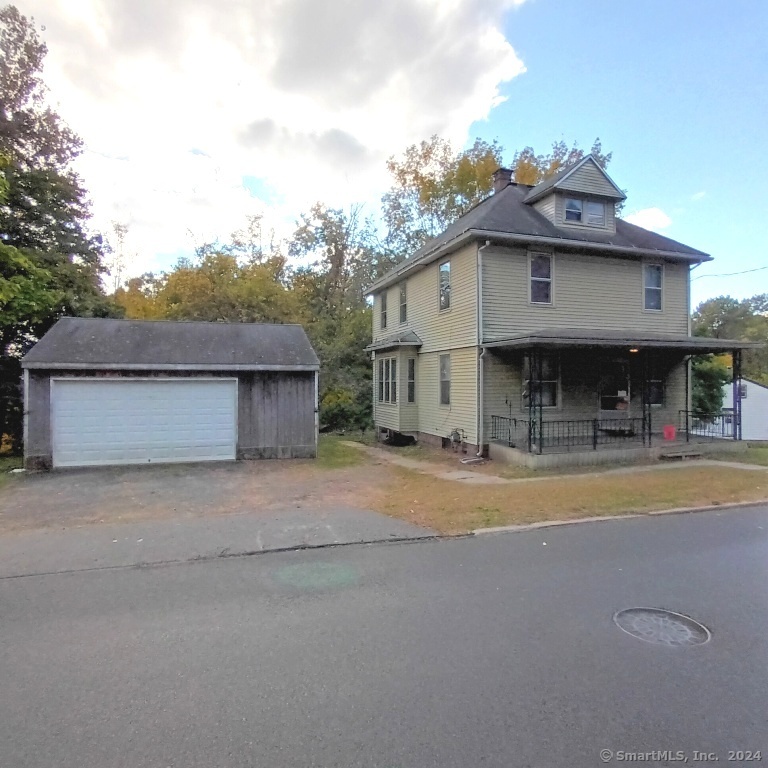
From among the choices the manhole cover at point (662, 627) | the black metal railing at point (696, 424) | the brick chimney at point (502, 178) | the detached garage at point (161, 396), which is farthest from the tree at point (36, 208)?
the black metal railing at point (696, 424)

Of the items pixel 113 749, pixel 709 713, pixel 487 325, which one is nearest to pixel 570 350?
pixel 487 325

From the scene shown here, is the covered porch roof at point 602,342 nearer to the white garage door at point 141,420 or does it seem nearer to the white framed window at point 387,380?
the white framed window at point 387,380

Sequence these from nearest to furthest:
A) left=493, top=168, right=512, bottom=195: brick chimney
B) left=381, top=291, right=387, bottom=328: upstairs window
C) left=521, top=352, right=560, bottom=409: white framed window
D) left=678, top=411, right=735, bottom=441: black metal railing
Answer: left=521, top=352, right=560, bottom=409: white framed window → left=678, top=411, right=735, bottom=441: black metal railing → left=493, top=168, right=512, bottom=195: brick chimney → left=381, top=291, right=387, bottom=328: upstairs window

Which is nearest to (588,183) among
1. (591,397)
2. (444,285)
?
(444,285)

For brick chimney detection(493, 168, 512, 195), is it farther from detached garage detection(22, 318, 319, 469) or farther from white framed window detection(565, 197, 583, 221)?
detached garage detection(22, 318, 319, 469)

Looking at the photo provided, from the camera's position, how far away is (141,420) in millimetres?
13125

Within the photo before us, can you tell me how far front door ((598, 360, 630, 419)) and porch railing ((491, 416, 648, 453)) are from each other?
0.39 metres

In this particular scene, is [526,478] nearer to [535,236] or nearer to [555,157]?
[535,236]

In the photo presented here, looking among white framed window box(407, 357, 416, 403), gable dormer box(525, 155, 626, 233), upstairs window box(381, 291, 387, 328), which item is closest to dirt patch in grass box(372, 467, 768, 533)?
white framed window box(407, 357, 416, 403)

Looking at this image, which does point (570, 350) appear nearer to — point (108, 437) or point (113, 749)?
point (108, 437)

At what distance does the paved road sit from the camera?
2659 millimetres

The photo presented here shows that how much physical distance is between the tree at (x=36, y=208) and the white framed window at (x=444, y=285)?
12.1 meters

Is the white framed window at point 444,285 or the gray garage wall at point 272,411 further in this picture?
the white framed window at point 444,285

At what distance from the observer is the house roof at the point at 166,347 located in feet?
41.9
